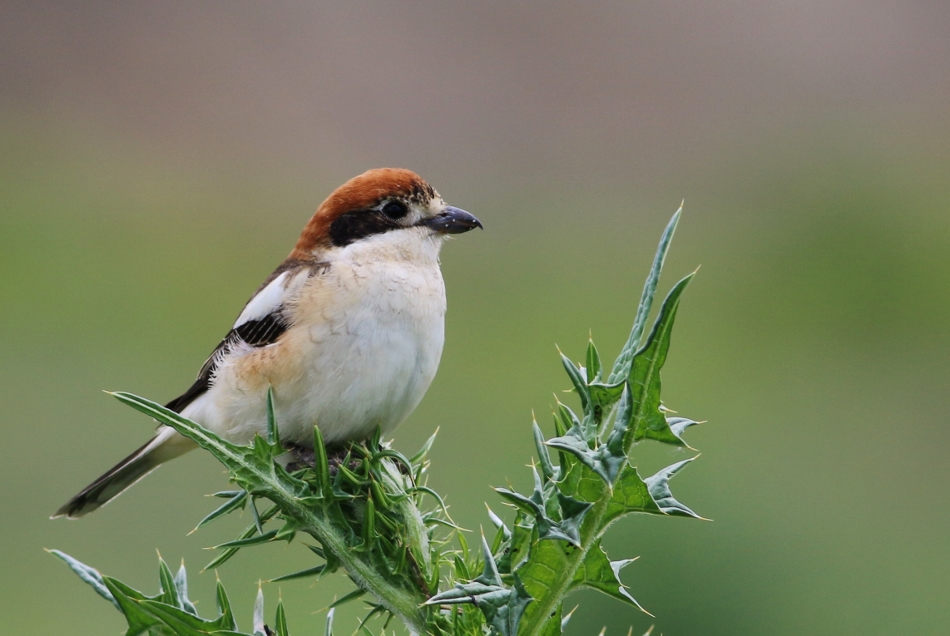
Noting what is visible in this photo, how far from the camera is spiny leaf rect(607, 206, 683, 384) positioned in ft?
5.20

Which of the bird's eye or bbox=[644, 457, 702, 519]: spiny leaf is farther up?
the bird's eye

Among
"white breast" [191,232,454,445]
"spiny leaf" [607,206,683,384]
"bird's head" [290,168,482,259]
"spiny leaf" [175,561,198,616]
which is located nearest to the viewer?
"spiny leaf" [607,206,683,384]

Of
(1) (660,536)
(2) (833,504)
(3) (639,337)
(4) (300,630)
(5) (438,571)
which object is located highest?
(3) (639,337)

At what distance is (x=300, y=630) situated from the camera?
605cm

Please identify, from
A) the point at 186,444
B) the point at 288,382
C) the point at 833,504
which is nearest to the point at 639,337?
the point at 288,382

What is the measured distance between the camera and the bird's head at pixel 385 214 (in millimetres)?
3596

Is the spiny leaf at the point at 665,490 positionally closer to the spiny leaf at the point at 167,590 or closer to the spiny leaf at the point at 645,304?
the spiny leaf at the point at 645,304

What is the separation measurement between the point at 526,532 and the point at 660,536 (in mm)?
3497

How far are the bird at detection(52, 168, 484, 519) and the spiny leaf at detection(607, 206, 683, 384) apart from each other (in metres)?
1.37

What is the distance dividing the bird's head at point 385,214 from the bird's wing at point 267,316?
157 mm

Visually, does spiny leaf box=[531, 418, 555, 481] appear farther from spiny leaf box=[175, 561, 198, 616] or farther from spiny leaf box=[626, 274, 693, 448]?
spiny leaf box=[175, 561, 198, 616]

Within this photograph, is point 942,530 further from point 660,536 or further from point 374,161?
point 374,161

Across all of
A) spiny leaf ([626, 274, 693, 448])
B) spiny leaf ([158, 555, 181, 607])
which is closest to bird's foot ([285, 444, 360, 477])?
spiny leaf ([158, 555, 181, 607])

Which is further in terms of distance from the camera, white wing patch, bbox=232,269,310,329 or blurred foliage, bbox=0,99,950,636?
blurred foliage, bbox=0,99,950,636
